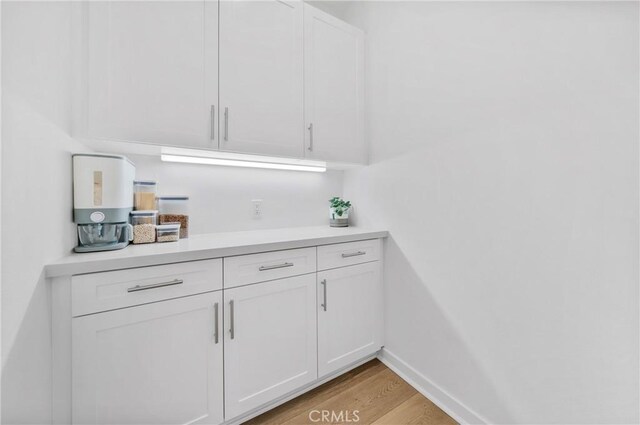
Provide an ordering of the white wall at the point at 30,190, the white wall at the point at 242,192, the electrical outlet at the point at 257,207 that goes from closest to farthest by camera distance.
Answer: the white wall at the point at 30,190 → the white wall at the point at 242,192 → the electrical outlet at the point at 257,207

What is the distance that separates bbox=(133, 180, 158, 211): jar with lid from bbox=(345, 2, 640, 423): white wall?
4.79 ft

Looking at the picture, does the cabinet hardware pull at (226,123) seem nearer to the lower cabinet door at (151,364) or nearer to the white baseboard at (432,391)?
the lower cabinet door at (151,364)

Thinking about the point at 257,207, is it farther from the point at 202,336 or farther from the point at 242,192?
the point at 202,336

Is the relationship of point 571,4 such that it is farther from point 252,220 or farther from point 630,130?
point 252,220

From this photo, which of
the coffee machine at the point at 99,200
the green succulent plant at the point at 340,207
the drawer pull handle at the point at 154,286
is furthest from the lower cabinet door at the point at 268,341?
the green succulent plant at the point at 340,207

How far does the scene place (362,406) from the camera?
1.47 metres

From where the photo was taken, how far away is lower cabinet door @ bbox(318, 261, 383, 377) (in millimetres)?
1565

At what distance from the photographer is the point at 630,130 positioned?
88 cm

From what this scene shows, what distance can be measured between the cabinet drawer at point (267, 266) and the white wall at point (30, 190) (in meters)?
0.61

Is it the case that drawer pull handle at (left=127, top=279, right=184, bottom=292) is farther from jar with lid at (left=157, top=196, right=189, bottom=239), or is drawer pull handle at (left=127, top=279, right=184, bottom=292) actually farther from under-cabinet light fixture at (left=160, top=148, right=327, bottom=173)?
under-cabinet light fixture at (left=160, top=148, right=327, bottom=173)

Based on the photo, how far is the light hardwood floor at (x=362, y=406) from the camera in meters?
1.38

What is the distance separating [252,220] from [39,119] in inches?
47.1

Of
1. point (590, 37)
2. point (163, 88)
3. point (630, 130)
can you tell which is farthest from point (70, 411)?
point (590, 37)

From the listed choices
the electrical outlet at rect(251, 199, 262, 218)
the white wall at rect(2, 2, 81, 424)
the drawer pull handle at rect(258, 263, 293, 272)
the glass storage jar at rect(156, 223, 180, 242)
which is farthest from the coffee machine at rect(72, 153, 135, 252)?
the electrical outlet at rect(251, 199, 262, 218)
